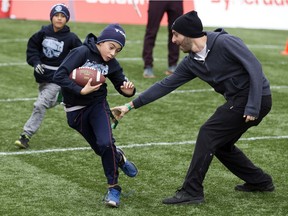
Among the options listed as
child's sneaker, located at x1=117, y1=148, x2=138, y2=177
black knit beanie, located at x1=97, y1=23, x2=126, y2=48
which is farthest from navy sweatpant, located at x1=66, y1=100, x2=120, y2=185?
black knit beanie, located at x1=97, y1=23, x2=126, y2=48

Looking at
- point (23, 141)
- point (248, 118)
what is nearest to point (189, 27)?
point (248, 118)

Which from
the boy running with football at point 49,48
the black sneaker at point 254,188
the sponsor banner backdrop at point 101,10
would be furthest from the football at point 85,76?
the sponsor banner backdrop at point 101,10

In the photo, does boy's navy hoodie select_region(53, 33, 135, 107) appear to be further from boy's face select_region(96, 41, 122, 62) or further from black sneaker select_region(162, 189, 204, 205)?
black sneaker select_region(162, 189, 204, 205)

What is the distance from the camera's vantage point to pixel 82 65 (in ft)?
27.0

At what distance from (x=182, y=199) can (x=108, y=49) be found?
156 centimetres

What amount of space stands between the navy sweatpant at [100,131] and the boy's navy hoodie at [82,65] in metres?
0.09

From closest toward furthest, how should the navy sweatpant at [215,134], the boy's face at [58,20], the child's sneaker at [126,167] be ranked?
the navy sweatpant at [215,134], the child's sneaker at [126,167], the boy's face at [58,20]

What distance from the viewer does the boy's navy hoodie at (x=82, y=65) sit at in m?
8.12

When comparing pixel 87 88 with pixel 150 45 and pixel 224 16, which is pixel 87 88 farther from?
pixel 224 16

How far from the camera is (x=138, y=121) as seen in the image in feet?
40.0

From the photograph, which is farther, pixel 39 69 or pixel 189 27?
pixel 39 69

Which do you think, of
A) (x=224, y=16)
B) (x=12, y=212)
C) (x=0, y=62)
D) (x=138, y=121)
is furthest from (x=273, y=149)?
(x=224, y=16)

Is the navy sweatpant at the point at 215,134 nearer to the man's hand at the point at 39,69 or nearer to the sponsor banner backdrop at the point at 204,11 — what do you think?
the man's hand at the point at 39,69

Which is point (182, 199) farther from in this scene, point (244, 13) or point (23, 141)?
point (244, 13)
